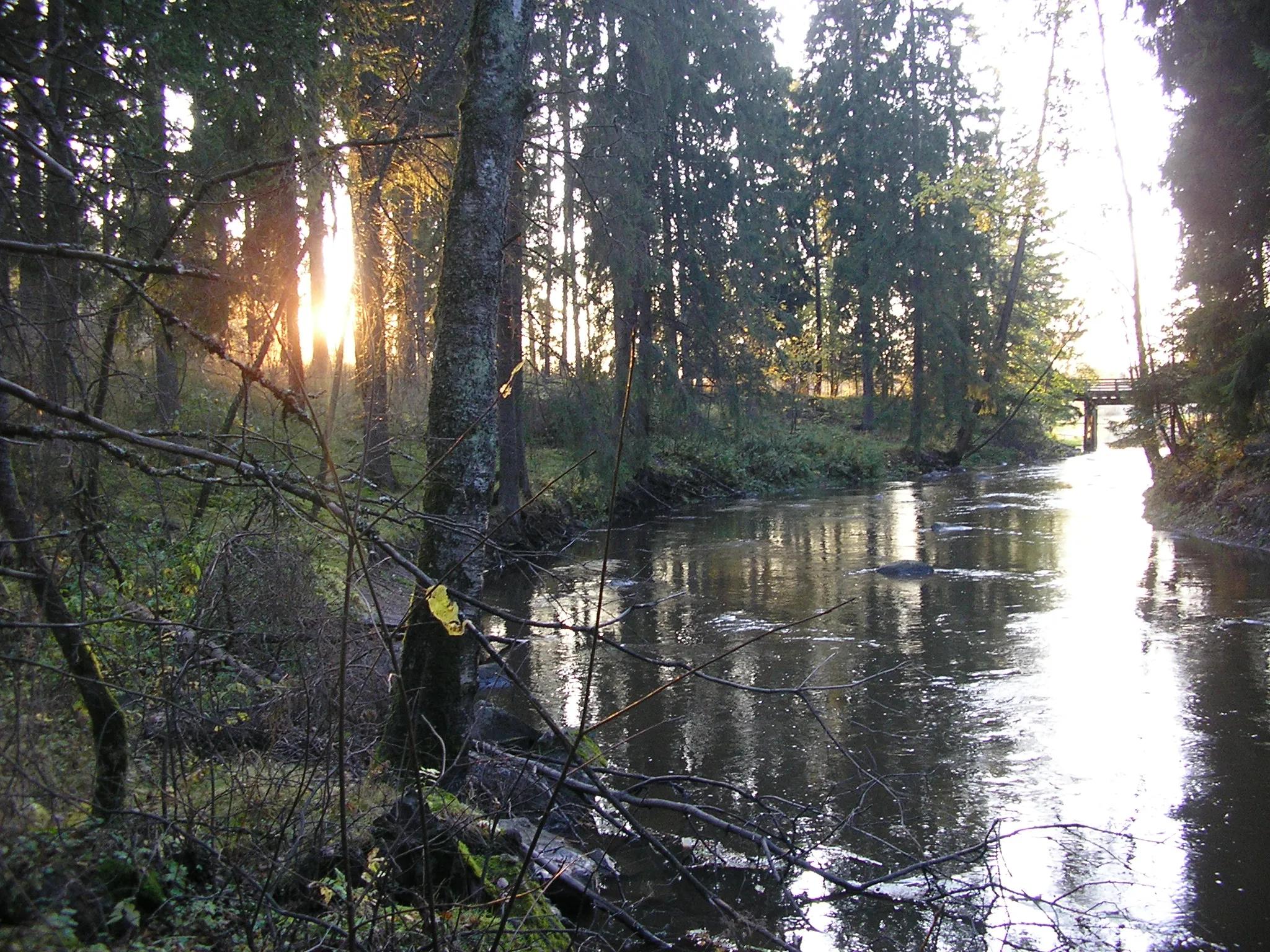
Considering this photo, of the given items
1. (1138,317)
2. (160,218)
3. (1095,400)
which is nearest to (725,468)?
(1138,317)

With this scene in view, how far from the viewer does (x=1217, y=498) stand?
51.4ft

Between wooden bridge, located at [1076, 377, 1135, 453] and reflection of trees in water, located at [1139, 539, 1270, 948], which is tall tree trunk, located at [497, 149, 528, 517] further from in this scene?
wooden bridge, located at [1076, 377, 1135, 453]

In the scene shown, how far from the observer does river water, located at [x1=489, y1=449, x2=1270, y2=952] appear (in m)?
4.39

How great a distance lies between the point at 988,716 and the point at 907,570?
6.05m

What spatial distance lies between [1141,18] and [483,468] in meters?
15.4

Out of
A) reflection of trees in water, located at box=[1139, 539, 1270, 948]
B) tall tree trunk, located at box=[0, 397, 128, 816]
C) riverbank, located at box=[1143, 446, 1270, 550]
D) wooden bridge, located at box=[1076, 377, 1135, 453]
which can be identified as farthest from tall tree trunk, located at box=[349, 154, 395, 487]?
wooden bridge, located at box=[1076, 377, 1135, 453]

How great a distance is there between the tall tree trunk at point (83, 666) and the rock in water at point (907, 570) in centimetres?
1116

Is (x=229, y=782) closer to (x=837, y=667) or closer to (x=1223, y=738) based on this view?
(x=837, y=667)

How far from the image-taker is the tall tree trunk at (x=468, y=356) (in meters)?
4.66

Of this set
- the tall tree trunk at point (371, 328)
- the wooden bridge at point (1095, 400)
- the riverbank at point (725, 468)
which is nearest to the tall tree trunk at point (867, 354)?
the riverbank at point (725, 468)

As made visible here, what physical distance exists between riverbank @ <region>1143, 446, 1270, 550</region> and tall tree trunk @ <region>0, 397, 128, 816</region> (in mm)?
15227

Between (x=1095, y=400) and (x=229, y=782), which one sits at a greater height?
(x=1095, y=400)

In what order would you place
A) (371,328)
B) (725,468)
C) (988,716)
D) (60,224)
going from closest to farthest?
(60,224), (371,328), (988,716), (725,468)

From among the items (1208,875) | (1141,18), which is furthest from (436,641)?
(1141,18)
